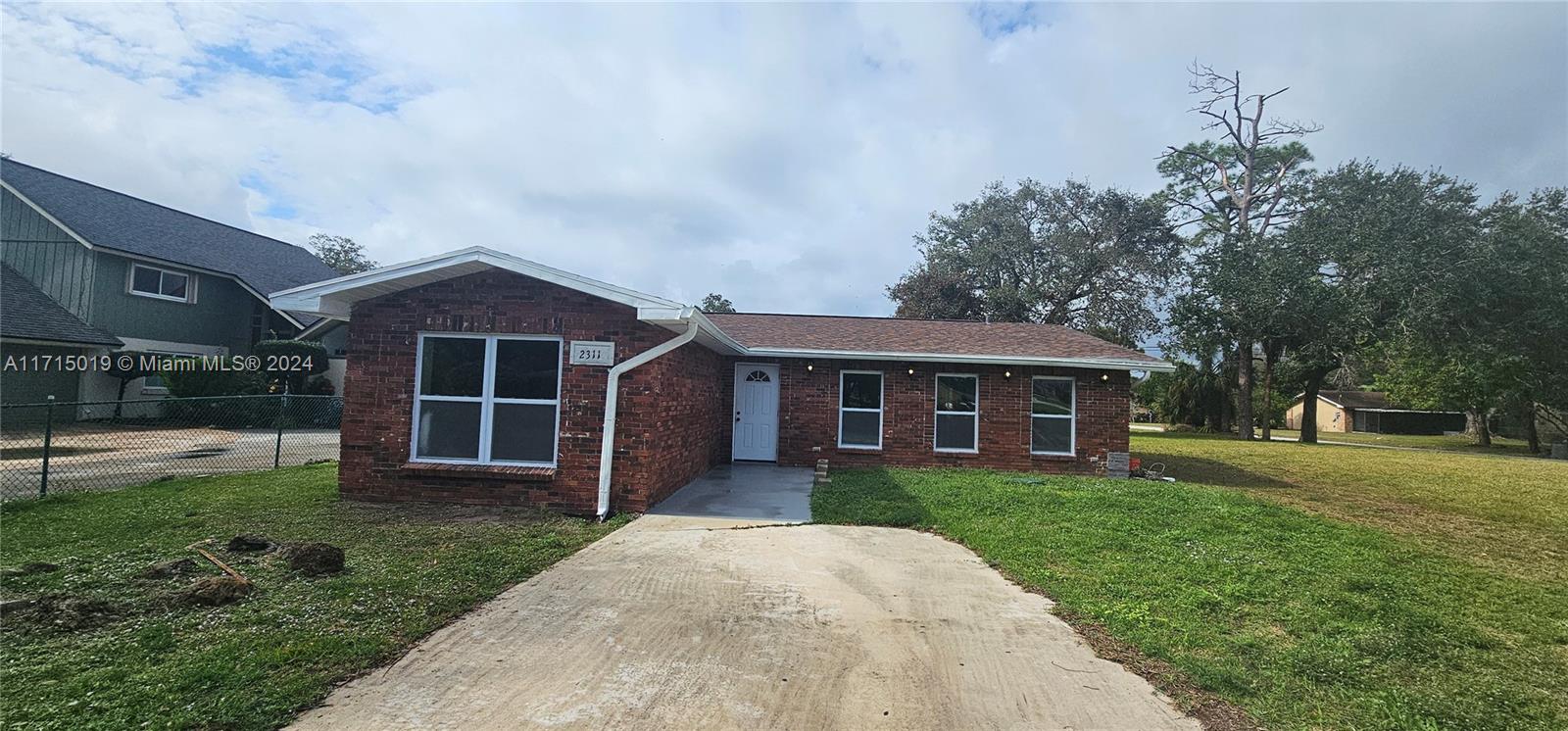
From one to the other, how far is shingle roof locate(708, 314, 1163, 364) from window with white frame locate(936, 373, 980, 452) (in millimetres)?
619

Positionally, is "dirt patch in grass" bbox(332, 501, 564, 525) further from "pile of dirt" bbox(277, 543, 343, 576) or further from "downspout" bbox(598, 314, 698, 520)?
"pile of dirt" bbox(277, 543, 343, 576)

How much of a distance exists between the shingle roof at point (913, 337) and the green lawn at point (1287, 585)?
2.40 meters

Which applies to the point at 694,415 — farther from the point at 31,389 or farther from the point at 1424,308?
the point at 1424,308

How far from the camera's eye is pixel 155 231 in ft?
65.8

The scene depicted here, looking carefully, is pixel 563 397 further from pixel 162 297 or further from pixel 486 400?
pixel 162 297

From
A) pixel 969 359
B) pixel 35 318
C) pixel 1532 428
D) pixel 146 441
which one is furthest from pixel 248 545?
pixel 1532 428

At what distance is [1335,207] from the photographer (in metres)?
27.3

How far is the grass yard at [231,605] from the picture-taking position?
10.1 feet

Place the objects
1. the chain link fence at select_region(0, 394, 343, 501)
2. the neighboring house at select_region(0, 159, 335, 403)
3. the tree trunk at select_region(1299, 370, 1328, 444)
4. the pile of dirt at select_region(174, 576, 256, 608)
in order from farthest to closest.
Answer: the tree trunk at select_region(1299, 370, 1328, 444), the neighboring house at select_region(0, 159, 335, 403), the chain link fence at select_region(0, 394, 343, 501), the pile of dirt at select_region(174, 576, 256, 608)

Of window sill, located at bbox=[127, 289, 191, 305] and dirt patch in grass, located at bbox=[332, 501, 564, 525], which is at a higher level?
window sill, located at bbox=[127, 289, 191, 305]

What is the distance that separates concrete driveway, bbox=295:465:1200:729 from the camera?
10.5 ft

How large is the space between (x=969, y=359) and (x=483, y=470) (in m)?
8.25

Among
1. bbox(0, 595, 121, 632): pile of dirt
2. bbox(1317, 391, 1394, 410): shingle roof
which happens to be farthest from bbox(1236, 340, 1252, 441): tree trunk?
bbox(0, 595, 121, 632): pile of dirt

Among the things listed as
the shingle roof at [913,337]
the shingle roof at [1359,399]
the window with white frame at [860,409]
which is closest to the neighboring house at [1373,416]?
the shingle roof at [1359,399]
